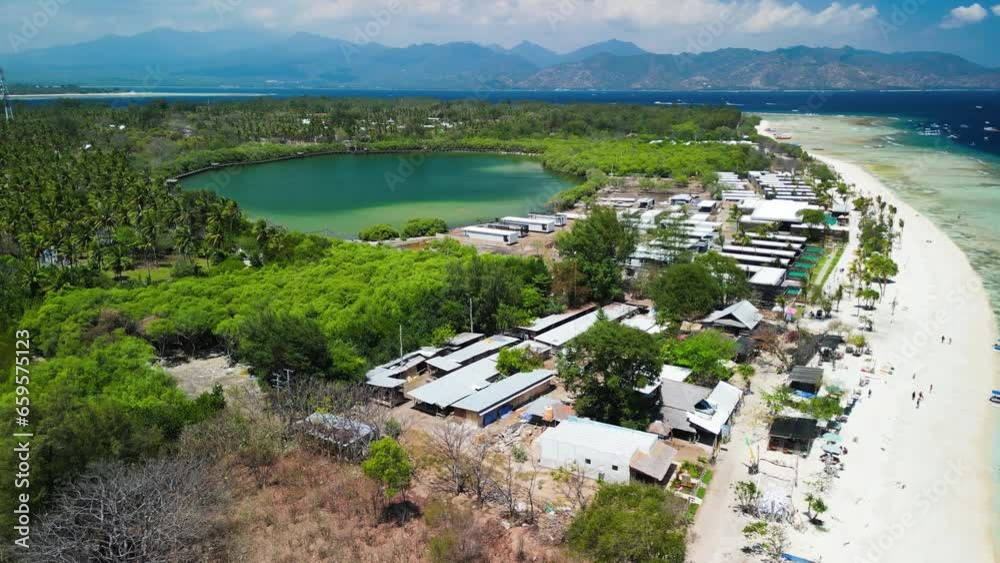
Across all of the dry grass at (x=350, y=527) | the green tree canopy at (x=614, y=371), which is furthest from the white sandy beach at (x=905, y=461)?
the dry grass at (x=350, y=527)

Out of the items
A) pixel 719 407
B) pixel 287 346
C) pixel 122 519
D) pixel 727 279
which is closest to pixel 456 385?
pixel 287 346

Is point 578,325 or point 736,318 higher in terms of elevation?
point 736,318

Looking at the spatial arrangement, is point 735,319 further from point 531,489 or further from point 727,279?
point 531,489

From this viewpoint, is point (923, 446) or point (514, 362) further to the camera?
point (514, 362)

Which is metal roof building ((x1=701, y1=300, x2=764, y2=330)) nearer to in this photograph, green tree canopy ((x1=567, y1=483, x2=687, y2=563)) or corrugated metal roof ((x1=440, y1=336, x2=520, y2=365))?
corrugated metal roof ((x1=440, y1=336, x2=520, y2=365))

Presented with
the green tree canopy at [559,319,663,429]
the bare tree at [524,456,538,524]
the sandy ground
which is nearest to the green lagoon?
the sandy ground

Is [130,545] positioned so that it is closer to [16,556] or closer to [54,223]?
[16,556]
